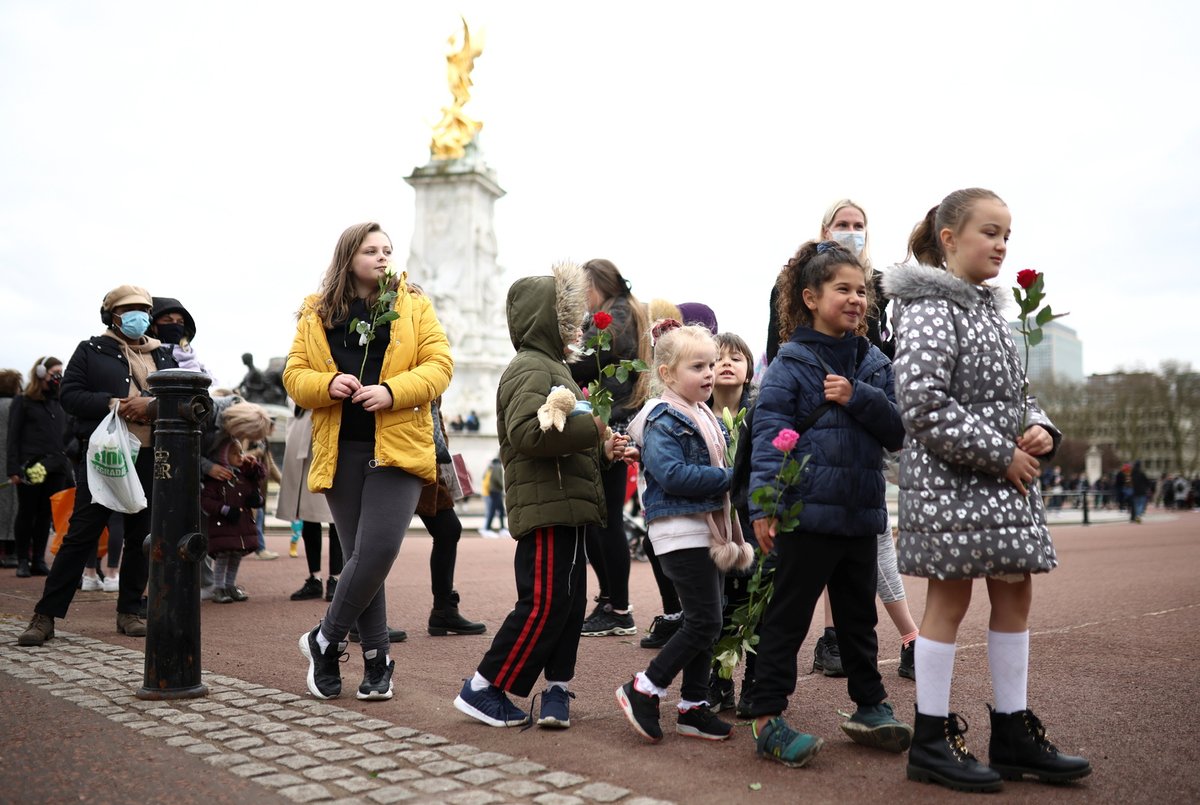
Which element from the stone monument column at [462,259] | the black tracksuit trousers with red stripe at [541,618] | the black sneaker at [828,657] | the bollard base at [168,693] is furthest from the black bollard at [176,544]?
the stone monument column at [462,259]

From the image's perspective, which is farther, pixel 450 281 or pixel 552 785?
pixel 450 281

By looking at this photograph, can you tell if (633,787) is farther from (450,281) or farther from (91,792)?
(450,281)

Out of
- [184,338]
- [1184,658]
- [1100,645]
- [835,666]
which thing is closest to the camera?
[835,666]

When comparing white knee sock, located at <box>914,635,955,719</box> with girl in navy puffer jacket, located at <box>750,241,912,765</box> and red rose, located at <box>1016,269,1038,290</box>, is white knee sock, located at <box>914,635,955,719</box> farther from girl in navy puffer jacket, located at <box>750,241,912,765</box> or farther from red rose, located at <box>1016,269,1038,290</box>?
red rose, located at <box>1016,269,1038,290</box>

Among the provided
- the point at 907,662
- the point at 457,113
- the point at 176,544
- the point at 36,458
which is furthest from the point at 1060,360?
the point at 176,544

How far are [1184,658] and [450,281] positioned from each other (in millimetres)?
34884

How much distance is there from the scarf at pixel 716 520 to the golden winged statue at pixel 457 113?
36.4 m

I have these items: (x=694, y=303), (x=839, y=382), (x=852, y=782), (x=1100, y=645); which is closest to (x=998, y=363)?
(x=839, y=382)

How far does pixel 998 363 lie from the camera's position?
3635mm

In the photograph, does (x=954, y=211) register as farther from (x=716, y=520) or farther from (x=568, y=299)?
(x=568, y=299)

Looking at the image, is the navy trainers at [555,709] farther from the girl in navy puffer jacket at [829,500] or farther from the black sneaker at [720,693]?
the girl in navy puffer jacket at [829,500]

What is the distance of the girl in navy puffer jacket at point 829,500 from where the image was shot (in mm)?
3775

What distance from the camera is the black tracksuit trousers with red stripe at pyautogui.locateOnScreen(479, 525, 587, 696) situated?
4.23 metres

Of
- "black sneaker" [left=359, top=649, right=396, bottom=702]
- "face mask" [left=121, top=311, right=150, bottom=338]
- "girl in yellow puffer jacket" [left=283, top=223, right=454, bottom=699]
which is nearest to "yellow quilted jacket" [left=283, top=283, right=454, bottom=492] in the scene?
"girl in yellow puffer jacket" [left=283, top=223, right=454, bottom=699]
